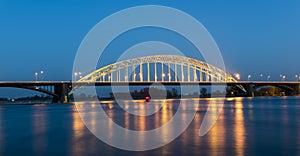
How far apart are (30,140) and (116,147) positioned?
3366mm

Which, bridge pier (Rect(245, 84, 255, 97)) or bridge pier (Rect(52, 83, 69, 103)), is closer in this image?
bridge pier (Rect(52, 83, 69, 103))

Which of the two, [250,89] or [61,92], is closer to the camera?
[61,92]

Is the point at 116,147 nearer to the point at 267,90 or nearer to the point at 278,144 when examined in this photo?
the point at 278,144

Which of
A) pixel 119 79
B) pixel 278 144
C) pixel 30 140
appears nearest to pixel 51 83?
pixel 119 79

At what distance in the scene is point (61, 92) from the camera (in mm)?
62000

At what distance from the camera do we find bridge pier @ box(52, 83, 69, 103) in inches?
2421

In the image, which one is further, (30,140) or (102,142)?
(30,140)

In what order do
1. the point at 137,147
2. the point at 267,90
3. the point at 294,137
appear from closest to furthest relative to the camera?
the point at 137,147, the point at 294,137, the point at 267,90

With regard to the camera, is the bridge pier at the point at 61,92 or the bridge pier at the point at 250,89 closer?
the bridge pier at the point at 61,92

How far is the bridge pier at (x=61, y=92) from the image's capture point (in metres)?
61.5

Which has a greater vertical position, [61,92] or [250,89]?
[61,92]

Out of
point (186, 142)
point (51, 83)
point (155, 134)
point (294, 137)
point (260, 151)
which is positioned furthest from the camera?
point (51, 83)

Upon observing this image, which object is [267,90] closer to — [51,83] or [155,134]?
[51,83]

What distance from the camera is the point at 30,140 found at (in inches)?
448
